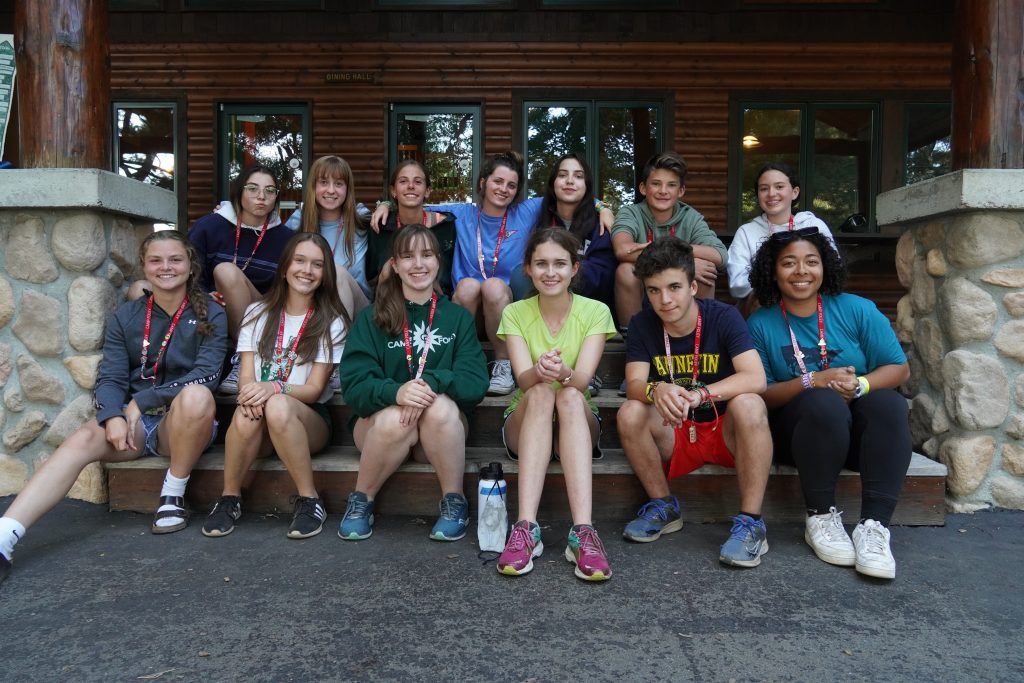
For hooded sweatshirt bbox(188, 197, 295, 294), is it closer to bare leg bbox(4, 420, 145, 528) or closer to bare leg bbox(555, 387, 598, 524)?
bare leg bbox(4, 420, 145, 528)

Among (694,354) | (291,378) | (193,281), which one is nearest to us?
(694,354)

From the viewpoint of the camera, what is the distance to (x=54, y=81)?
328 cm

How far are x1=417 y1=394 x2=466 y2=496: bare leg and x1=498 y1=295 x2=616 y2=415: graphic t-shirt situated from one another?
0.31m

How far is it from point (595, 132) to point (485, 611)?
5678 mm

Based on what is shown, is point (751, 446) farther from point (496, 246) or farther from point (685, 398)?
point (496, 246)

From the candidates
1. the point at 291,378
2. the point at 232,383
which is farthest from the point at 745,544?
the point at 232,383

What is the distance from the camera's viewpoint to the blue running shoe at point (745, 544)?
254 centimetres

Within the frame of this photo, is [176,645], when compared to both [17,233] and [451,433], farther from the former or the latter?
[17,233]

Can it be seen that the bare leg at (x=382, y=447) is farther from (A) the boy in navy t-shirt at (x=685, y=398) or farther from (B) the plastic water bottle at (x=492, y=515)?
(A) the boy in navy t-shirt at (x=685, y=398)

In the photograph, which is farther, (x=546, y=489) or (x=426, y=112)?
(x=426, y=112)

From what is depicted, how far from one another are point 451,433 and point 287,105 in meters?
5.40

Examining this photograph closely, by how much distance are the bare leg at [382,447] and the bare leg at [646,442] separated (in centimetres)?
84

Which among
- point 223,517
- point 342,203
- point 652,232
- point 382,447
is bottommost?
point 223,517

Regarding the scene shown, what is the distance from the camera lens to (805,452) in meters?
2.68
